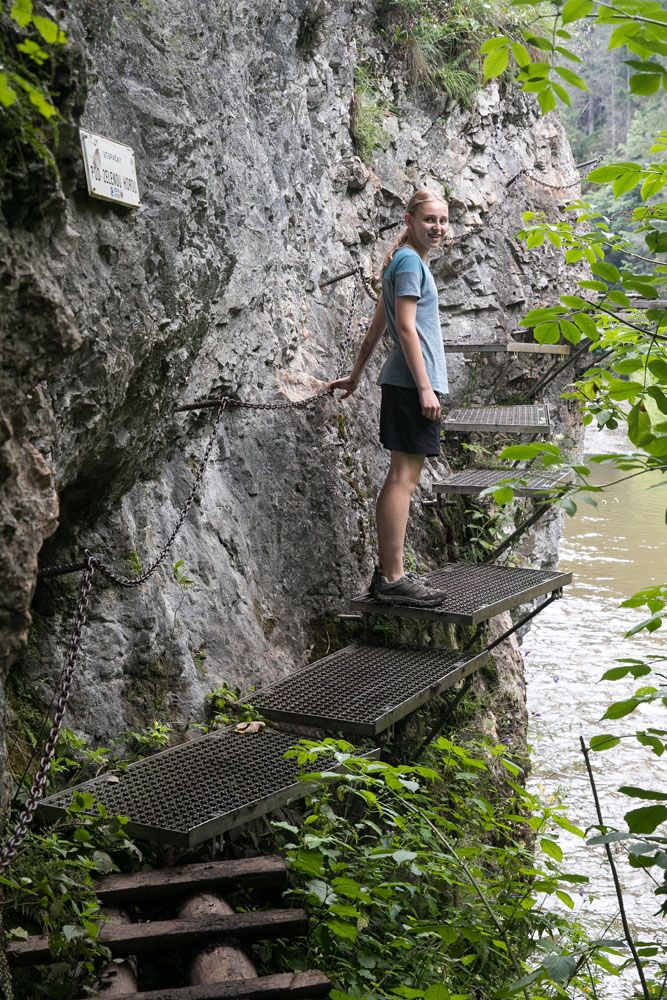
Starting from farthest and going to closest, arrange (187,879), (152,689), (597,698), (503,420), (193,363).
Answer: (597,698), (503,420), (193,363), (152,689), (187,879)

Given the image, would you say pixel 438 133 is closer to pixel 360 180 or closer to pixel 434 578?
pixel 360 180

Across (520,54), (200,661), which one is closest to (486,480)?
(200,661)

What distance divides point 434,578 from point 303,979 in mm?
2777

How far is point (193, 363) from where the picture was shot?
3.81 meters

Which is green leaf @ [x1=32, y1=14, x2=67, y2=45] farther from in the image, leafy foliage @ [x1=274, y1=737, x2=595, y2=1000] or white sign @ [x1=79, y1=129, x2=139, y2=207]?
leafy foliage @ [x1=274, y1=737, x2=595, y2=1000]

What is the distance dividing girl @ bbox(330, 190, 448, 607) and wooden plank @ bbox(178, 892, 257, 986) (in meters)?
1.87

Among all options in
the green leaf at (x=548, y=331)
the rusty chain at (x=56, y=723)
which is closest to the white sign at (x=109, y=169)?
the rusty chain at (x=56, y=723)

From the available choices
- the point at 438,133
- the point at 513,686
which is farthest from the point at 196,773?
the point at 438,133

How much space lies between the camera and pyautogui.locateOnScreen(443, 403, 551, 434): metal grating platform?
6094 millimetres

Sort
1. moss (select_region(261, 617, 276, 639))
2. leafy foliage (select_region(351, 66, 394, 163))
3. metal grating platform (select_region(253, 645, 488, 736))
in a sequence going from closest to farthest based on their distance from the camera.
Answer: metal grating platform (select_region(253, 645, 488, 736)) < moss (select_region(261, 617, 276, 639)) < leafy foliage (select_region(351, 66, 394, 163))

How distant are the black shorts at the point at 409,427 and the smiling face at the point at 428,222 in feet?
2.21

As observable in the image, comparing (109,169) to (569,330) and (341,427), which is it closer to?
(569,330)

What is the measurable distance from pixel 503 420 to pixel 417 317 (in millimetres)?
2174

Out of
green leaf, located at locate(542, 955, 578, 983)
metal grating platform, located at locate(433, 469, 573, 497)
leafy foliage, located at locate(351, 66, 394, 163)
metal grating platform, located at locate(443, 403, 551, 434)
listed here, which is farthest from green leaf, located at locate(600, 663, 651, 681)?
leafy foliage, located at locate(351, 66, 394, 163)
